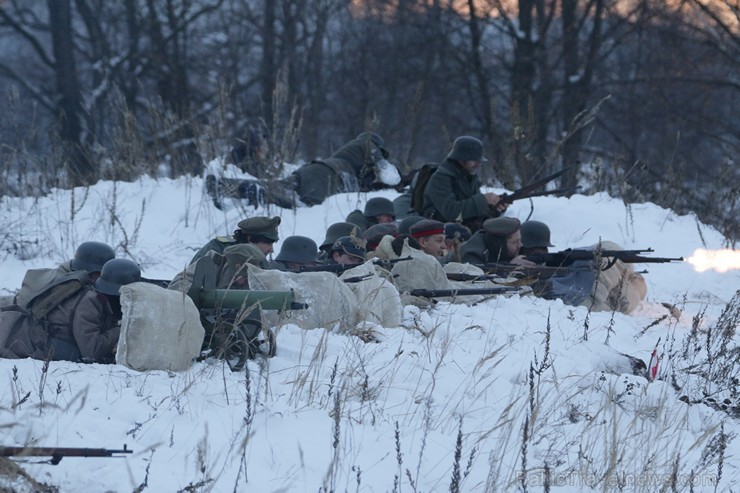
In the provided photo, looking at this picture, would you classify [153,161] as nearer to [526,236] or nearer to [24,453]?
[526,236]

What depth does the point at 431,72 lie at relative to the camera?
21.2m

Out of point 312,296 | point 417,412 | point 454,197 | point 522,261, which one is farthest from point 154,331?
point 454,197

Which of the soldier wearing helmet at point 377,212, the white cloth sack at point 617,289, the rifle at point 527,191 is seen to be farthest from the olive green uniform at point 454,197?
the white cloth sack at point 617,289

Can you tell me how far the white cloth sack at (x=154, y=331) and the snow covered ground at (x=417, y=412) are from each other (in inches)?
3.5

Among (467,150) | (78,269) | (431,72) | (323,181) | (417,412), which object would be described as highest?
(431,72)

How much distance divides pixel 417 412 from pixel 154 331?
46.6 inches

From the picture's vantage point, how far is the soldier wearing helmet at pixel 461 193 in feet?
31.6

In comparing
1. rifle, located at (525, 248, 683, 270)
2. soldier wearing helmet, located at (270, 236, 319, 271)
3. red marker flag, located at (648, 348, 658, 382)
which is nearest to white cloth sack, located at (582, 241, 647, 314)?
rifle, located at (525, 248, 683, 270)

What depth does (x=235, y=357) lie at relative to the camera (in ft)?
16.8

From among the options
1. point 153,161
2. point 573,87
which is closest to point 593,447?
point 153,161

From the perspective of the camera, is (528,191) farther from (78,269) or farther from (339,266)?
(78,269)

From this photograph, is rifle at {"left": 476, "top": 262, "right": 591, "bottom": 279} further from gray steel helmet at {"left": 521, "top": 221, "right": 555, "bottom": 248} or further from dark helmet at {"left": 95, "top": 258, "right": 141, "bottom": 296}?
dark helmet at {"left": 95, "top": 258, "right": 141, "bottom": 296}

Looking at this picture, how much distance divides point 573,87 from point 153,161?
9876 mm

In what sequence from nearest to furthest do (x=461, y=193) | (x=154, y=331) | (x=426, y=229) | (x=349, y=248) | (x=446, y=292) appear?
(x=154, y=331) → (x=446, y=292) → (x=349, y=248) → (x=426, y=229) → (x=461, y=193)
